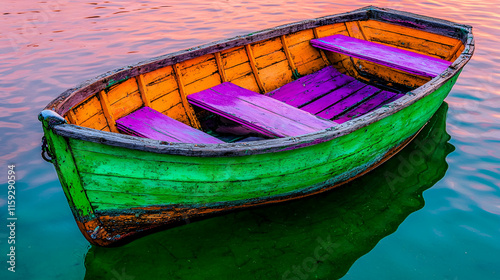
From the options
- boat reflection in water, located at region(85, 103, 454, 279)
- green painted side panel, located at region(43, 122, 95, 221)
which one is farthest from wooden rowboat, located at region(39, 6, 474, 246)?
boat reflection in water, located at region(85, 103, 454, 279)

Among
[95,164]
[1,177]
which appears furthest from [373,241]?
[1,177]

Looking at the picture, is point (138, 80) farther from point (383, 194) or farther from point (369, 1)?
point (369, 1)

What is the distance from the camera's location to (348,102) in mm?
5613

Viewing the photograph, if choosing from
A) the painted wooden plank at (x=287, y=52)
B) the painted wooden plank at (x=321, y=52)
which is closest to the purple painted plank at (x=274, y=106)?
the painted wooden plank at (x=287, y=52)

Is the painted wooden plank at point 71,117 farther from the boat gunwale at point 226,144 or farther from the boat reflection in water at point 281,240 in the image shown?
the boat reflection in water at point 281,240

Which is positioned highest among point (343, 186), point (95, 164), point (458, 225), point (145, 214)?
point (95, 164)

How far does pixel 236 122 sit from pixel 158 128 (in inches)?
36.2

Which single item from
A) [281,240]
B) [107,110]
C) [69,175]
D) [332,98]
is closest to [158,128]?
[107,110]

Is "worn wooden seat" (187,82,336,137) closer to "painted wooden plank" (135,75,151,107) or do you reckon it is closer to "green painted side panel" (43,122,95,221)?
"painted wooden plank" (135,75,151,107)

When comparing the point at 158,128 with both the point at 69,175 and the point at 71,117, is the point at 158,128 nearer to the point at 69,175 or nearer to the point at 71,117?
the point at 71,117

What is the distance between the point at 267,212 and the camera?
4.20 metres

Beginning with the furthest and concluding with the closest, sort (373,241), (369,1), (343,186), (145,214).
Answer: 1. (369,1)
2. (343,186)
3. (373,241)
4. (145,214)

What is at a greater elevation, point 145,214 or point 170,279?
point 145,214

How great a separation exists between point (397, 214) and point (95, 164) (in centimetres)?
319
